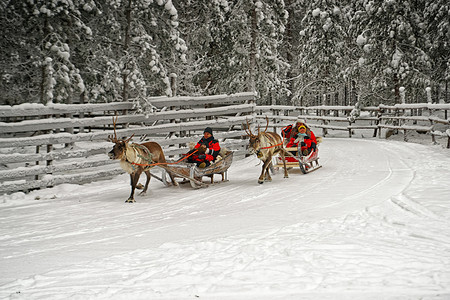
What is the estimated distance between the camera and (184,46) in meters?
14.3

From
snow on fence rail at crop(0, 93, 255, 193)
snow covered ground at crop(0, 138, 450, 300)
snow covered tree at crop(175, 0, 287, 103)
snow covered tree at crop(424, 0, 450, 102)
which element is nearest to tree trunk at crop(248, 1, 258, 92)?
snow covered tree at crop(175, 0, 287, 103)

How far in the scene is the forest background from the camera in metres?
14.4

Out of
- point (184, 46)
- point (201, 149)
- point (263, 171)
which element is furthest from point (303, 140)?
point (184, 46)

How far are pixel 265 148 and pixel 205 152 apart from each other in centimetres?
141

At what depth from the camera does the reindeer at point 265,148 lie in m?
9.30

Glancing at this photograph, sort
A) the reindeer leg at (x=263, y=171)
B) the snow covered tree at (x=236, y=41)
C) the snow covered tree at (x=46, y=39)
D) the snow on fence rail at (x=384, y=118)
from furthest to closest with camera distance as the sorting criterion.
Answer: the snow covered tree at (x=236, y=41) < the snow on fence rail at (x=384, y=118) < the snow covered tree at (x=46, y=39) < the reindeer leg at (x=263, y=171)

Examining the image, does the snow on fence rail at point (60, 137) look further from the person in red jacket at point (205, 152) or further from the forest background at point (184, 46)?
Result: the person in red jacket at point (205, 152)

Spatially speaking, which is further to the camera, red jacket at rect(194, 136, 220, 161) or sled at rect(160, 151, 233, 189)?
red jacket at rect(194, 136, 220, 161)

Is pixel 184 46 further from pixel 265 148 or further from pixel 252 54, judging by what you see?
pixel 252 54

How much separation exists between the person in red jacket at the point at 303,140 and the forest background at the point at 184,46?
4.00 meters

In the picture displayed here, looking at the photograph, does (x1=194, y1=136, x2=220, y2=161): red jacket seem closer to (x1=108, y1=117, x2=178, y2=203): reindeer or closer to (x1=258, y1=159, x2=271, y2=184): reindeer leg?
(x1=258, y1=159, x2=271, y2=184): reindeer leg

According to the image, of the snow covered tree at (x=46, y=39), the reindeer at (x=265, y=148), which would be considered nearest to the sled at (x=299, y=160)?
the reindeer at (x=265, y=148)

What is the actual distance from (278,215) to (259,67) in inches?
632

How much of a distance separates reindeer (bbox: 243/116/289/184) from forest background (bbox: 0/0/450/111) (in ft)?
10.9
